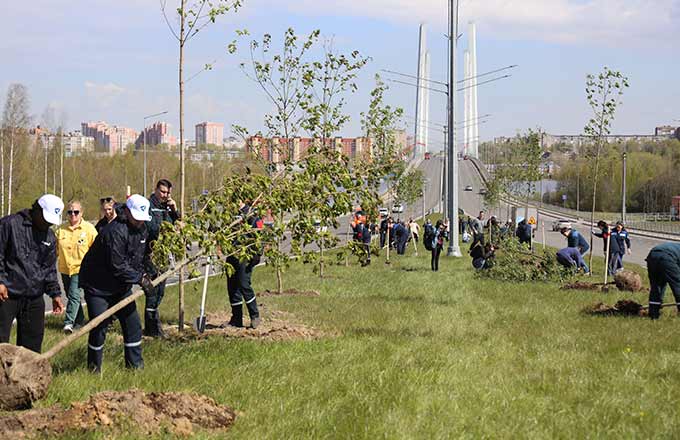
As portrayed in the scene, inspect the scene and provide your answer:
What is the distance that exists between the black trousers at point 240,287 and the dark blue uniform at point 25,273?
11.0 feet

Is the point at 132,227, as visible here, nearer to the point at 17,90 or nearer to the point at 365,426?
the point at 365,426

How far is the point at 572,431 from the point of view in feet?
22.9

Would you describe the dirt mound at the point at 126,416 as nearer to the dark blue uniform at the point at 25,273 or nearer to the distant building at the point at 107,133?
the dark blue uniform at the point at 25,273

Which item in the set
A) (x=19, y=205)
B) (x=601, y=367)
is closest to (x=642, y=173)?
(x=19, y=205)

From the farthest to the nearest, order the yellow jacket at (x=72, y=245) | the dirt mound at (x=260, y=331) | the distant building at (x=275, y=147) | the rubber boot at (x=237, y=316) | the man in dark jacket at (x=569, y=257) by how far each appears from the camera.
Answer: the man in dark jacket at (x=569, y=257)
the distant building at (x=275, y=147)
the yellow jacket at (x=72, y=245)
the rubber boot at (x=237, y=316)
the dirt mound at (x=260, y=331)

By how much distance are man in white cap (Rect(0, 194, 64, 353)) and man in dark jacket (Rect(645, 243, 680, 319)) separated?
8.81 metres

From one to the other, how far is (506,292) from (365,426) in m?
12.2

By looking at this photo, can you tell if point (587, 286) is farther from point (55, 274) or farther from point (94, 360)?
point (55, 274)

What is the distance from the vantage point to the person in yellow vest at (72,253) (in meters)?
12.4

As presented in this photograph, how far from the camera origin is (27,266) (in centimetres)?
841

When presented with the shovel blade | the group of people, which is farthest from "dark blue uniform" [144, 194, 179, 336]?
the group of people

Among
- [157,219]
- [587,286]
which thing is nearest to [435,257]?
[587,286]

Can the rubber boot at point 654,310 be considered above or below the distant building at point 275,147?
below

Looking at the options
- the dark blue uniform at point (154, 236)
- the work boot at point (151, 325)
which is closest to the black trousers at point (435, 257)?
the dark blue uniform at point (154, 236)
